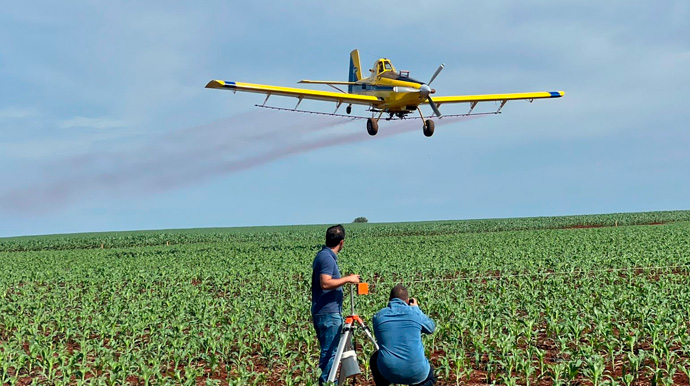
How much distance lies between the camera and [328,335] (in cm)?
697

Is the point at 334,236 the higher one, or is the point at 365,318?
the point at 334,236

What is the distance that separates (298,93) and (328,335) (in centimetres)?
2549

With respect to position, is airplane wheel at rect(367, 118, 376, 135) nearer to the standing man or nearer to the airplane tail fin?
the airplane tail fin

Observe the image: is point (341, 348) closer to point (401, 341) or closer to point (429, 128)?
point (401, 341)

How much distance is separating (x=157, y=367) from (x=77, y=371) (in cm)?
133

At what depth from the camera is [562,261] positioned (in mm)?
21297

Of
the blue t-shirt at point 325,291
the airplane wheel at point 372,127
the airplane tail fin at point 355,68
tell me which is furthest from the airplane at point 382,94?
the blue t-shirt at point 325,291

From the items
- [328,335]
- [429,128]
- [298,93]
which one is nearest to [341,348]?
[328,335]

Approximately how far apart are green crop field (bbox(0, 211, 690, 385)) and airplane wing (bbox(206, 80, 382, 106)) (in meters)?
8.50

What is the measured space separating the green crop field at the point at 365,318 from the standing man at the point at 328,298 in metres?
0.47

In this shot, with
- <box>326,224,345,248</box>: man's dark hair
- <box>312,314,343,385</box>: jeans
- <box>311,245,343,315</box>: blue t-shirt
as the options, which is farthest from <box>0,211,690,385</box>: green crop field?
<box>326,224,345,248</box>: man's dark hair

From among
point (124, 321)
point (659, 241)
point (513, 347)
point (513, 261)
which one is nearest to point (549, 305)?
point (513, 347)

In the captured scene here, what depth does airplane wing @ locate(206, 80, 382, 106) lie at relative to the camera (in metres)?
28.2

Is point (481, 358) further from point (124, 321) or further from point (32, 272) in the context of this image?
point (32, 272)
